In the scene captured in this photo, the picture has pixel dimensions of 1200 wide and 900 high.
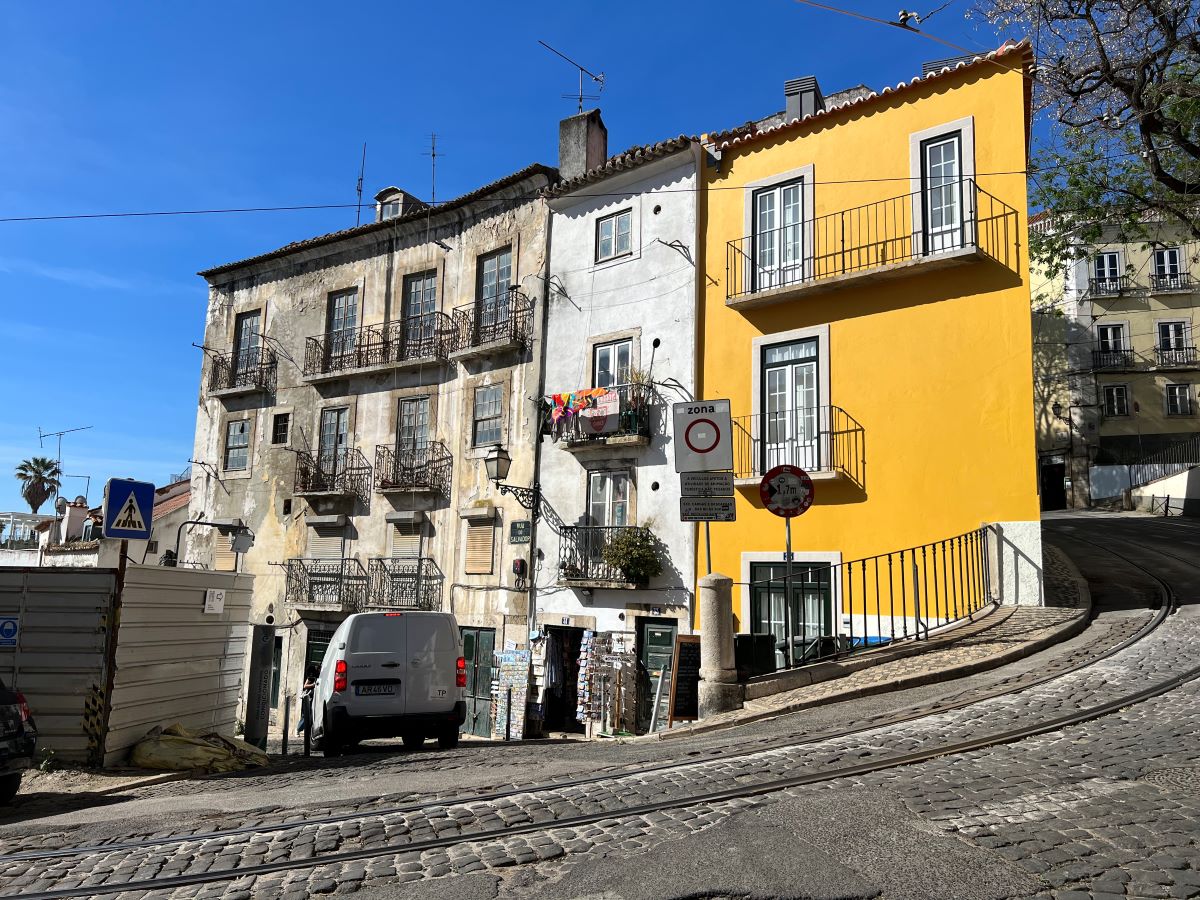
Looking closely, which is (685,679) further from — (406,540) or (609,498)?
(406,540)

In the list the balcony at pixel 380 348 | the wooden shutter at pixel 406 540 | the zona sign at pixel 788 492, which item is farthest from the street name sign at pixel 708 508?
the wooden shutter at pixel 406 540

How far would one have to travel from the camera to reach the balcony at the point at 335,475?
84.2ft

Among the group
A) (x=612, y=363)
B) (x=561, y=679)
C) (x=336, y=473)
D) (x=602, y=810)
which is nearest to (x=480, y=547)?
(x=561, y=679)

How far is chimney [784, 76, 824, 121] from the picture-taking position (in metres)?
19.2

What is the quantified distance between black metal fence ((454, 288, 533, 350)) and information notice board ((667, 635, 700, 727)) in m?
10.9

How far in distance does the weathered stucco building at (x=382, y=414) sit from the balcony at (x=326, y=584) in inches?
2.2

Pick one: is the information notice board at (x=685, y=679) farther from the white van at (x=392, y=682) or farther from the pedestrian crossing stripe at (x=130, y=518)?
the pedestrian crossing stripe at (x=130, y=518)

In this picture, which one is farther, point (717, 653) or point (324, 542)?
point (324, 542)

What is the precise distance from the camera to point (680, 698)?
12797 millimetres

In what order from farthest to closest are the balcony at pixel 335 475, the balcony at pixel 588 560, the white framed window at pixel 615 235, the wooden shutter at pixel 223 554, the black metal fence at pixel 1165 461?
the black metal fence at pixel 1165 461
the wooden shutter at pixel 223 554
the balcony at pixel 335 475
the white framed window at pixel 615 235
the balcony at pixel 588 560

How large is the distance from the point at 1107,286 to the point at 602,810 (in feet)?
138

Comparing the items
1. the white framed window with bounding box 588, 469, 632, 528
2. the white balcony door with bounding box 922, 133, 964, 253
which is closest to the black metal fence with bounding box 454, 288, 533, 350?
the white framed window with bounding box 588, 469, 632, 528

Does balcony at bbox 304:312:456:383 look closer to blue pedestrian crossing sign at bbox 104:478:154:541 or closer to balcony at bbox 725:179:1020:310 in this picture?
balcony at bbox 725:179:1020:310

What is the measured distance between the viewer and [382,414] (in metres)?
25.6
